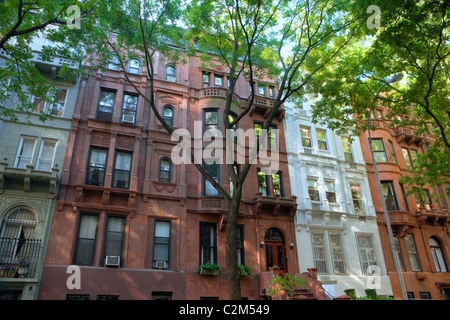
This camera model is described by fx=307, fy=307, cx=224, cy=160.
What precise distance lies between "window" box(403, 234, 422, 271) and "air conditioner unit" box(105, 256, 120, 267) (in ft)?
65.4

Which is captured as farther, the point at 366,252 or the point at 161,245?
the point at 366,252

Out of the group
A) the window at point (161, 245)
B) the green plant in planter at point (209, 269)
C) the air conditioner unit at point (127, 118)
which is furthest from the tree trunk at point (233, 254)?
the air conditioner unit at point (127, 118)

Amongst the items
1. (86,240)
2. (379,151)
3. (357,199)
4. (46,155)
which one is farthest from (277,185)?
(46,155)

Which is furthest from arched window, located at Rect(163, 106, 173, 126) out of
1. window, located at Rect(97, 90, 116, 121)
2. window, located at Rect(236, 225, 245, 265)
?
window, located at Rect(236, 225, 245, 265)

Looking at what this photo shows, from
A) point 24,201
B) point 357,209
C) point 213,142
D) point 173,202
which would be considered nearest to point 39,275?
point 24,201

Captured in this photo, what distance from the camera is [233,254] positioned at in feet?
32.7

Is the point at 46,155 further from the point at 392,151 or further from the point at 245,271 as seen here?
the point at 392,151

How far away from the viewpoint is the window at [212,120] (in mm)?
20453

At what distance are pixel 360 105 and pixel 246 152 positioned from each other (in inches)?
297

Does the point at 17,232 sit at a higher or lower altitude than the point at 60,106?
lower

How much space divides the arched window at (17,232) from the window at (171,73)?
1177 cm

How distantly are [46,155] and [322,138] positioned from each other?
18892mm

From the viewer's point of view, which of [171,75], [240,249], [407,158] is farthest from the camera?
[407,158]
